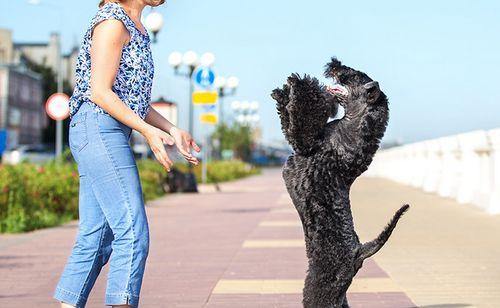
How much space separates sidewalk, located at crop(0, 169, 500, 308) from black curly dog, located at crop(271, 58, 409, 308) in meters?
2.20

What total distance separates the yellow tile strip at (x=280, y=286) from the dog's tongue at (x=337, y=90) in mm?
3004

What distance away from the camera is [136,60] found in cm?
442

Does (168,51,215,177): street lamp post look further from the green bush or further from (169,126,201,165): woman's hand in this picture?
(169,126,201,165): woman's hand

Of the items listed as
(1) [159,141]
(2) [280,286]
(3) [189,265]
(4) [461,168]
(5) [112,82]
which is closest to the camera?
(1) [159,141]

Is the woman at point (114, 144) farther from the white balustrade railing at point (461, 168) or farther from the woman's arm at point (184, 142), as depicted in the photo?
the white balustrade railing at point (461, 168)

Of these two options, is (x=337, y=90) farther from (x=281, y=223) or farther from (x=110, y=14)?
(x=281, y=223)

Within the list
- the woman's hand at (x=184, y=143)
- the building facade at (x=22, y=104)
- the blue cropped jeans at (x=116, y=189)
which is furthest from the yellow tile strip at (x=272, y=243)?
the building facade at (x=22, y=104)

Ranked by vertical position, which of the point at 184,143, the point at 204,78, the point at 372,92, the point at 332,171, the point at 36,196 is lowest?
the point at 36,196

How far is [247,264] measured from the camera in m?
8.99

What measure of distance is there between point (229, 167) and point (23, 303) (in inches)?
1591

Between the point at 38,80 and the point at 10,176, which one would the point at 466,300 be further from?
the point at 38,80

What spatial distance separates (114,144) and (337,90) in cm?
104

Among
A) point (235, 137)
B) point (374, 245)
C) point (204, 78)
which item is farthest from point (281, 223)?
point (235, 137)

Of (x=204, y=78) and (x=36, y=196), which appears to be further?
(x=204, y=78)
